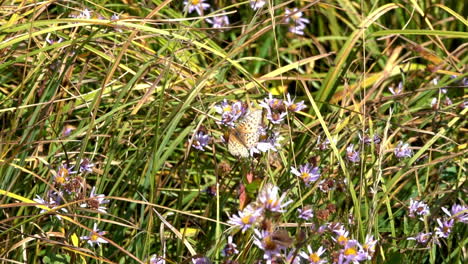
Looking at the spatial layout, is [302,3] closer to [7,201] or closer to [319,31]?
[319,31]

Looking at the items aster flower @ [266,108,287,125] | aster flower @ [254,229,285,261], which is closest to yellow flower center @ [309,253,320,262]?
aster flower @ [254,229,285,261]

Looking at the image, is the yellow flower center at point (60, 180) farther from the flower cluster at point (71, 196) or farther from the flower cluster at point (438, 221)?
the flower cluster at point (438, 221)

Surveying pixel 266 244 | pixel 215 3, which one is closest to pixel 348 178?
pixel 266 244

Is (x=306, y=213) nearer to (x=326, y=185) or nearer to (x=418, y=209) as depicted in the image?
(x=326, y=185)

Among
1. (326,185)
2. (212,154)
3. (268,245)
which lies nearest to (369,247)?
(326,185)

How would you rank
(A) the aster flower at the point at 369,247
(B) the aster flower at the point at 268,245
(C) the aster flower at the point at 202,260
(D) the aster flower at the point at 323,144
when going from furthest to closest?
(D) the aster flower at the point at 323,144, (A) the aster flower at the point at 369,247, (C) the aster flower at the point at 202,260, (B) the aster flower at the point at 268,245

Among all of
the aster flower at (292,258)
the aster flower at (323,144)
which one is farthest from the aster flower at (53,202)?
the aster flower at (323,144)

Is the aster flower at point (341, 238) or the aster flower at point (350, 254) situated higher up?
the aster flower at point (341, 238)
